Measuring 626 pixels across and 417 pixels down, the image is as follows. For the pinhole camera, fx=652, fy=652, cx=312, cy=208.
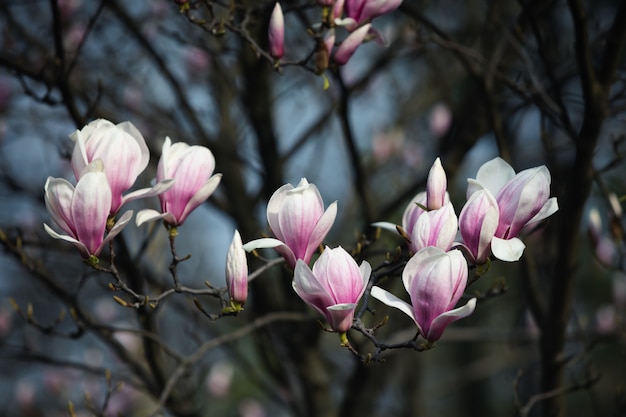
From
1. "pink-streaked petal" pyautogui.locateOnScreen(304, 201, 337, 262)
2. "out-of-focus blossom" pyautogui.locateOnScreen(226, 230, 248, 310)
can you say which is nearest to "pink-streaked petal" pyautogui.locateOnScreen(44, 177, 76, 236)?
"out-of-focus blossom" pyautogui.locateOnScreen(226, 230, 248, 310)

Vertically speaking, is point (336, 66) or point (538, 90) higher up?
point (336, 66)

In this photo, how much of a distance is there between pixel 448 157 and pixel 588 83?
0.79 meters

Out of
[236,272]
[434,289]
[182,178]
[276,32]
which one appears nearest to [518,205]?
[434,289]

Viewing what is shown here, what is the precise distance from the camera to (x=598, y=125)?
5.08ft

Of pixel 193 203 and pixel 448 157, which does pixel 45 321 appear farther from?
pixel 193 203

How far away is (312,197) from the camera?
101 centimetres

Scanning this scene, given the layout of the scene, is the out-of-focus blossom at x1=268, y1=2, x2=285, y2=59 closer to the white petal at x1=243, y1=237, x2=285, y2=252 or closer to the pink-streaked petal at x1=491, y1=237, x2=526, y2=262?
the white petal at x1=243, y1=237, x2=285, y2=252

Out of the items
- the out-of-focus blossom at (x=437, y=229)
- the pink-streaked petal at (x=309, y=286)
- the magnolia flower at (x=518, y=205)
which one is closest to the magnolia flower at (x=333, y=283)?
the pink-streaked petal at (x=309, y=286)

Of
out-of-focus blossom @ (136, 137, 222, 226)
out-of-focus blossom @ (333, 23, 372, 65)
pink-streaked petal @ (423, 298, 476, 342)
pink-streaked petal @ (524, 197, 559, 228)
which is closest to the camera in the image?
pink-streaked petal @ (423, 298, 476, 342)

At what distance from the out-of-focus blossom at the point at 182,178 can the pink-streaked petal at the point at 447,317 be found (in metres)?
0.45

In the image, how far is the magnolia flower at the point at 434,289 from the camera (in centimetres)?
90

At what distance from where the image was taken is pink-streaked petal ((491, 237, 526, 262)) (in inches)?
37.7

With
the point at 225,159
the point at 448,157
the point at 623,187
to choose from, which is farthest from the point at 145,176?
the point at 623,187

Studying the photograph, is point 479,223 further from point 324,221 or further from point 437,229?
point 324,221
